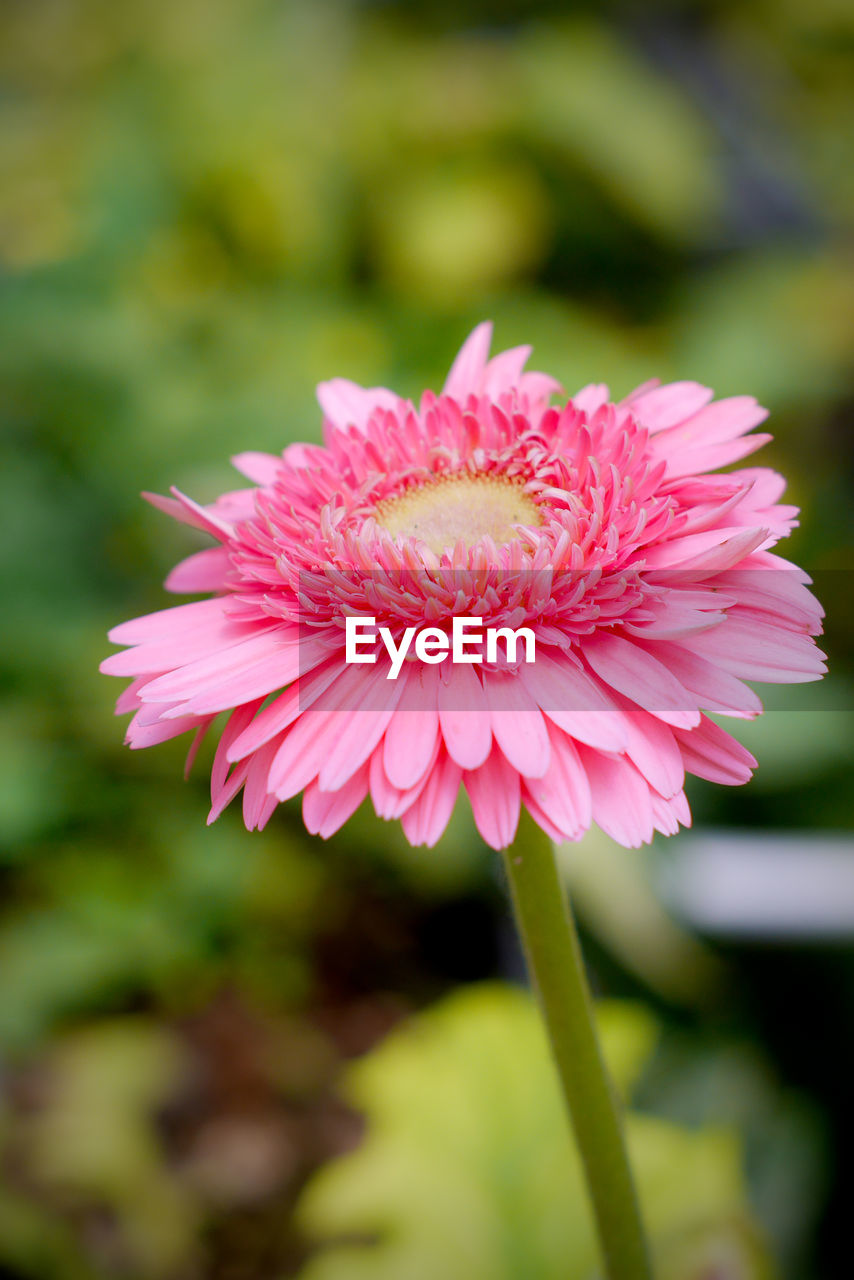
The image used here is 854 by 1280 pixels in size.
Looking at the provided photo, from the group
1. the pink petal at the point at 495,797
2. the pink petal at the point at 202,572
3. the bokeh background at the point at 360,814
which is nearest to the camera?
the pink petal at the point at 495,797

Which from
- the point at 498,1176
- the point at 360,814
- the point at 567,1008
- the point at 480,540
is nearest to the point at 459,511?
the point at 480,540

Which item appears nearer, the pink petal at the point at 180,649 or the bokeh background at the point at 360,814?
the pink petal at the point at 180,649

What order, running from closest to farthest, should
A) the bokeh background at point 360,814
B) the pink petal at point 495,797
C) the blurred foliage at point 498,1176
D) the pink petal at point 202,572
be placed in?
the pink petal at point 495,797, the pink petal at point 202,572, the blurred foliage at point 498,1176, the bokeh background at point 360,814

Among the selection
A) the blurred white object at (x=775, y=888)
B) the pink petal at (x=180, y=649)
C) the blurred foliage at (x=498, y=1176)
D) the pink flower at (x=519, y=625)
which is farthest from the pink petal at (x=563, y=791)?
the blurred white object at (x=775, y=888)

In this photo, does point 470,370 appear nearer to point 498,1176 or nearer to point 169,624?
point 169,624

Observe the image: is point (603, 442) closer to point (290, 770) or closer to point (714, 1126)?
point (290, 770)

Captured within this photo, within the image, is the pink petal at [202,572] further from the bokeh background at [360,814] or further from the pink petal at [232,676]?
the bokeh background at [360,814]

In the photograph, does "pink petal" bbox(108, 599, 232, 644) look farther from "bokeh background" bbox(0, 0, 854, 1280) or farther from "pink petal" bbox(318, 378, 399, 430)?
"bokeh background" bbox(0, 0, 854, 1280)

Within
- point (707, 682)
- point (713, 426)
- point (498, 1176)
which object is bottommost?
point (498, 1176)
